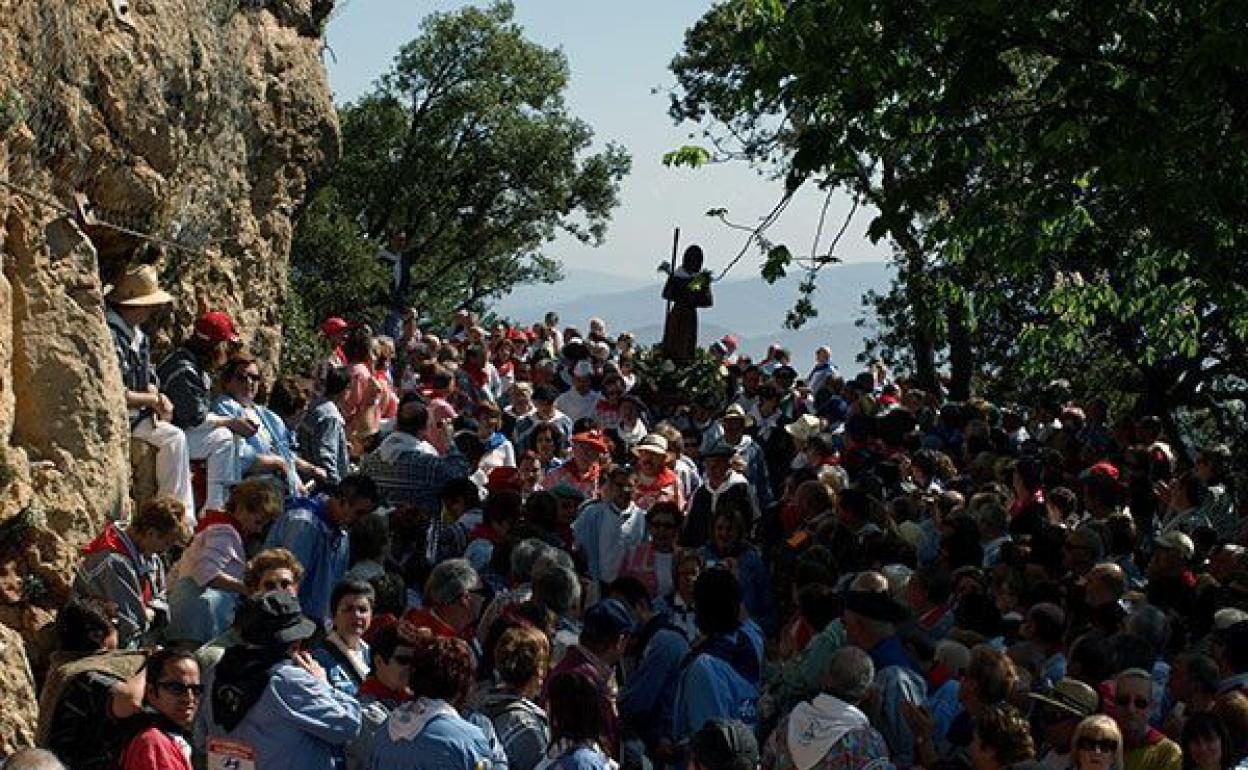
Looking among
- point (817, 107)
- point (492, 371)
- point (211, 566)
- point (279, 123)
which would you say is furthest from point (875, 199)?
point (492, 371)

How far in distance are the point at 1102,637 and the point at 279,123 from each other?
10232 mm

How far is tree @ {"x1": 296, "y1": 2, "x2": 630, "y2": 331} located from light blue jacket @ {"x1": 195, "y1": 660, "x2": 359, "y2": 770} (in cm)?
2651

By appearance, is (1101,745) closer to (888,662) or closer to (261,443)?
(888,662)

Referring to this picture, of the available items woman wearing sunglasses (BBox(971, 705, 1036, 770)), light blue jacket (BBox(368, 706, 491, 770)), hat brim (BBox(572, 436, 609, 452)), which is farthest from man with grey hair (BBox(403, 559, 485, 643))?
hat brim (BBox(572, 436, 609, 452))

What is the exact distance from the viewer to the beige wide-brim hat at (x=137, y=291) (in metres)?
13.7

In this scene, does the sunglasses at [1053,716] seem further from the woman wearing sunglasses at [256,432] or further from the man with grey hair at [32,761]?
the woman wearing sunglasses at [256,432]

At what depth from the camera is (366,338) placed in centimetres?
1636

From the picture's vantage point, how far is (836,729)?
28.3 ft

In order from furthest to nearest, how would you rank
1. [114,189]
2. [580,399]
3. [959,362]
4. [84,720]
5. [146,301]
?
[959,362], [580,399], [114,189], [146,301], [84,720]

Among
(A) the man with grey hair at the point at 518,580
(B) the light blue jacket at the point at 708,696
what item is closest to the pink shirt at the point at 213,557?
(A) the man with grey hair at the point at 518,580

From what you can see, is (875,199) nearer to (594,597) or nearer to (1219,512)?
(594,597)

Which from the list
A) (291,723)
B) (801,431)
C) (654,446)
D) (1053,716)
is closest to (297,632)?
(291,723)

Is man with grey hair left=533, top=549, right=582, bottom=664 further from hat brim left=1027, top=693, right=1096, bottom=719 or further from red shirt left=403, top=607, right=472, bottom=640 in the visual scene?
hat brim left=1027, top=693, right=1096, bottom=719

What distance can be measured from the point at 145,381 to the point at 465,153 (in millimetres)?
22627
